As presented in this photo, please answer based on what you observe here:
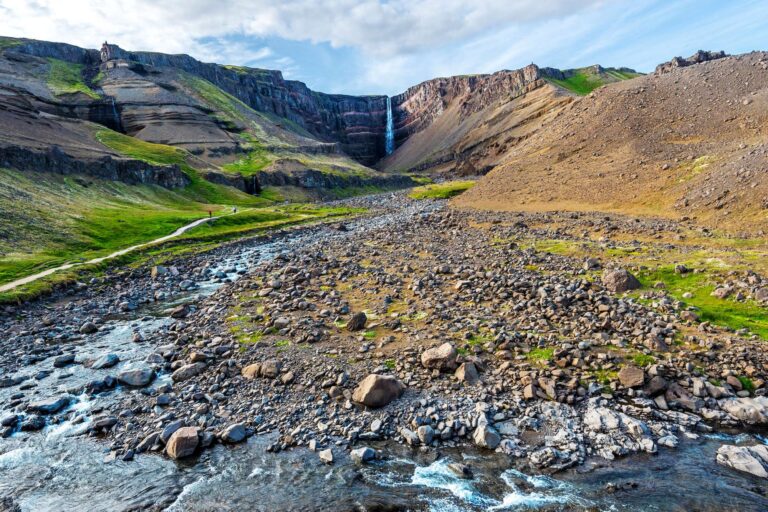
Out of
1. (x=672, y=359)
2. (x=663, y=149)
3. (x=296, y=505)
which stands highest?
(x=663, y=149)

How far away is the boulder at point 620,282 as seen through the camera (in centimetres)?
2552

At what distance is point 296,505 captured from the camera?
41.7 ft

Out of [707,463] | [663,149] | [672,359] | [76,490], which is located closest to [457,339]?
[672,359]

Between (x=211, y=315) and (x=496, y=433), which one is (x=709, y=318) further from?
(x=211, y=315)

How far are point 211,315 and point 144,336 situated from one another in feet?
13.4

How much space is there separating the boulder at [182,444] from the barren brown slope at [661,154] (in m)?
45.4

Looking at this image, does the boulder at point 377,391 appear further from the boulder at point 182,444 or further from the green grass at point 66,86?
the green grass at point 66,86

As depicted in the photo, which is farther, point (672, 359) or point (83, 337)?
point (83, 337)

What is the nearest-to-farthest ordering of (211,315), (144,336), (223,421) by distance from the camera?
(223,421)
(144,336)
(211,315)

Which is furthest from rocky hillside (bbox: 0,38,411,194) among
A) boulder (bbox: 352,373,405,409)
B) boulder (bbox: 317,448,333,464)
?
boulder (bbox: 317,448,333,464)

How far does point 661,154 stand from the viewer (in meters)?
65.4

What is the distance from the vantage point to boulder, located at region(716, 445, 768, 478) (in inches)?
501

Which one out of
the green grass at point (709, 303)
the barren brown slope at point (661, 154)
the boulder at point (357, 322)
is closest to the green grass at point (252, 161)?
the barren brown slope at point (661, 154)

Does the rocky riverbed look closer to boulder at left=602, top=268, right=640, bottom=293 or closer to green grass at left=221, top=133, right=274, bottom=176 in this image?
boulder at left=602, top=268, right=640, bottom=293
